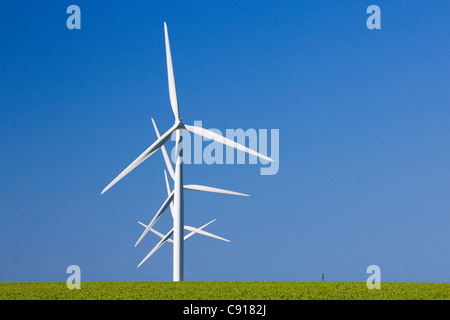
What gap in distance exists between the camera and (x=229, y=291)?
91.4 feet

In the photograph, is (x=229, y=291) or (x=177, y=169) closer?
(x=229, y=291)

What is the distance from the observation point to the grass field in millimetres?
26141

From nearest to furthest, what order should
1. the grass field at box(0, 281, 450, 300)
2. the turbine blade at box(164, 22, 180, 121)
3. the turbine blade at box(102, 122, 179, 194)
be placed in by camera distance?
the grass field at box(0, 281, 450, 300) < the turbine blade at box(102, 122, 179, 194) < the turbine blade at box(164, 22, 180, 121)

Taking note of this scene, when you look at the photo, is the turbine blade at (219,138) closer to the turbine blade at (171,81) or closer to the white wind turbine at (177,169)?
the white wind turbine at (177,169)

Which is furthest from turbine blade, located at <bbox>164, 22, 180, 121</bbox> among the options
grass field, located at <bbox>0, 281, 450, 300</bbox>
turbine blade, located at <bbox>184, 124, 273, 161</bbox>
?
grass field, located at <bbox>0, 281, 450, 300</bbox>

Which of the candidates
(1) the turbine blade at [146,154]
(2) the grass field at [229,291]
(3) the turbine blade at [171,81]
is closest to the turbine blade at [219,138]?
(1) the turbine blade at [146,154]

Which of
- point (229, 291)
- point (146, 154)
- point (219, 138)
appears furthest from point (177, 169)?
point (229, 291)

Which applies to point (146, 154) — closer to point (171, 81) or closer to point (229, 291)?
point (171, 81)

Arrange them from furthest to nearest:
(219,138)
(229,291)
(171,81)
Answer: (171,81) → (219,138) → (229,291)

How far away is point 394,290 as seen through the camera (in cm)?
2873

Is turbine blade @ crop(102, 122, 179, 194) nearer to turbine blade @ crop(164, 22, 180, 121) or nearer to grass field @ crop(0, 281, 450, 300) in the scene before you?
turbine blade @ crop(164, 22, 180, 121)

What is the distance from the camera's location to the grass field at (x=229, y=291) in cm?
2614
